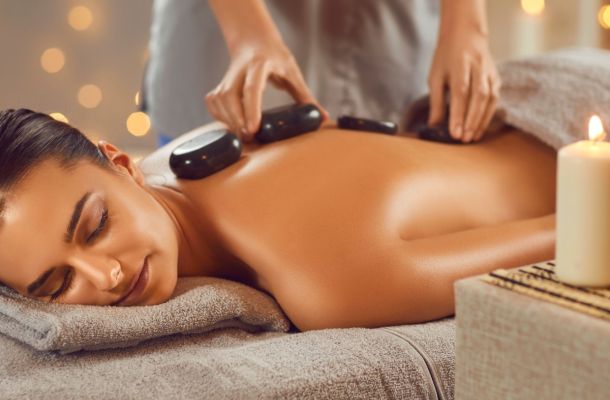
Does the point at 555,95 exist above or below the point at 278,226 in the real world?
above

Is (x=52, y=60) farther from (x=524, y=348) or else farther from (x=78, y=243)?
(x=524, y=348)

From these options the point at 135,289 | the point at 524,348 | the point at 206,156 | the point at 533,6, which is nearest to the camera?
the point at 524,348

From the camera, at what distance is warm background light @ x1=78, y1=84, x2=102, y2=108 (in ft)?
8.95

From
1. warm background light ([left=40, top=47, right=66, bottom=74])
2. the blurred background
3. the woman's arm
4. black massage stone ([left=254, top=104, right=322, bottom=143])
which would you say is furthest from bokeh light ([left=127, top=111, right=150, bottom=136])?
the woman's arm

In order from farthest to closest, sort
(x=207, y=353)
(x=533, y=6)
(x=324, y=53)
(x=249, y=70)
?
(x=533, y=6)
(x=324, y=53)
(x=249, y=70)
(x=207, y=353)

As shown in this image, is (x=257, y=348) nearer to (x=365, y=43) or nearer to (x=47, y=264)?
(x=47, y=264)

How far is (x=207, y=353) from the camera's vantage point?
3.13 feet

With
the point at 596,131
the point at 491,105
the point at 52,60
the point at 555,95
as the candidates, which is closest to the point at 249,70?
the point at 491,105

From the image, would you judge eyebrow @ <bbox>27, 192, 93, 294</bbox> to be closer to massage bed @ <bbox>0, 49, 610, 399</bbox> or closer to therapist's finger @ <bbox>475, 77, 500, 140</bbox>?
massage bed @ <bbox>0, 49, 610, 399</bbox>

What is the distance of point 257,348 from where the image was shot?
37.7 inches

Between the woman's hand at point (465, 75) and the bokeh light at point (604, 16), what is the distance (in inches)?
72.5

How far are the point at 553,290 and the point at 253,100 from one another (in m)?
0.69

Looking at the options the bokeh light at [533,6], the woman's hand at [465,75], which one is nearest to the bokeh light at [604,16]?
the bokeh light at [533,6]

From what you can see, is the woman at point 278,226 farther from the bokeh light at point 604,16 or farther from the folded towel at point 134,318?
the bokeh light at point 604,16
